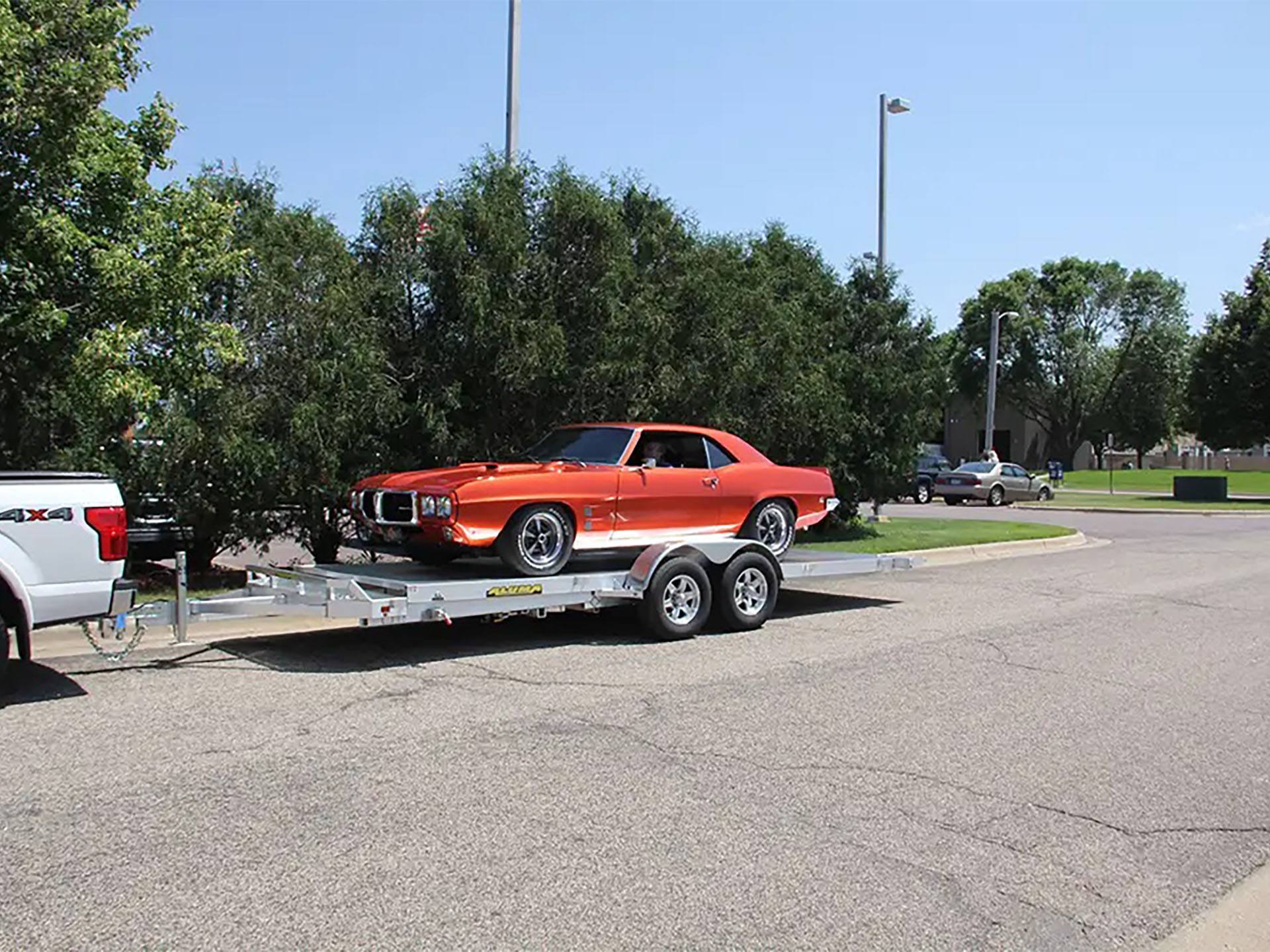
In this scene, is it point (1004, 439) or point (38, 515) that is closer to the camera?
point (38, 515)

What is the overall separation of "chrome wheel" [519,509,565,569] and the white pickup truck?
3.12 meters

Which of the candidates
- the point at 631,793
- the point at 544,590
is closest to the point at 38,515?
the point at 544,590

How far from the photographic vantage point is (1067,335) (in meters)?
77.4

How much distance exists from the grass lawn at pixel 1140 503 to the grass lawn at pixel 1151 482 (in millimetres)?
6200

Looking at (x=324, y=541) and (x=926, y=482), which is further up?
(x=926, y=482)

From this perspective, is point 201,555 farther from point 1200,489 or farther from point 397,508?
point 1200,489

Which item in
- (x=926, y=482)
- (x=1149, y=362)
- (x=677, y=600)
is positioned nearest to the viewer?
(x=677, y=600)

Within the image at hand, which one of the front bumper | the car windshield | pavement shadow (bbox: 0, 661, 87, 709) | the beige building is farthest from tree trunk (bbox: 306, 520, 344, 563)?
the beige building

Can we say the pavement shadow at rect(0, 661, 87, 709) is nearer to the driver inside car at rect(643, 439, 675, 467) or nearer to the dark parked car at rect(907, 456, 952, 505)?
the driver inside car at rect(643, 439, 675, 467)

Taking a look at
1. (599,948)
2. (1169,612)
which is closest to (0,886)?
(599,948)

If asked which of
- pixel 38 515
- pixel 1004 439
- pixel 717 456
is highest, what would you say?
pixel 1004 439

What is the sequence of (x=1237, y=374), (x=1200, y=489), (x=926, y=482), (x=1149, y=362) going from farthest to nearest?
1. (x=1149, y=362)
2. (x=1237, y=374)
3. (x=1200, y=489)
4. (x=926, y=482)

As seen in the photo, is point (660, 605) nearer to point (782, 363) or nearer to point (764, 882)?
point (764, 882)

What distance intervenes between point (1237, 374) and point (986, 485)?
16.5m
